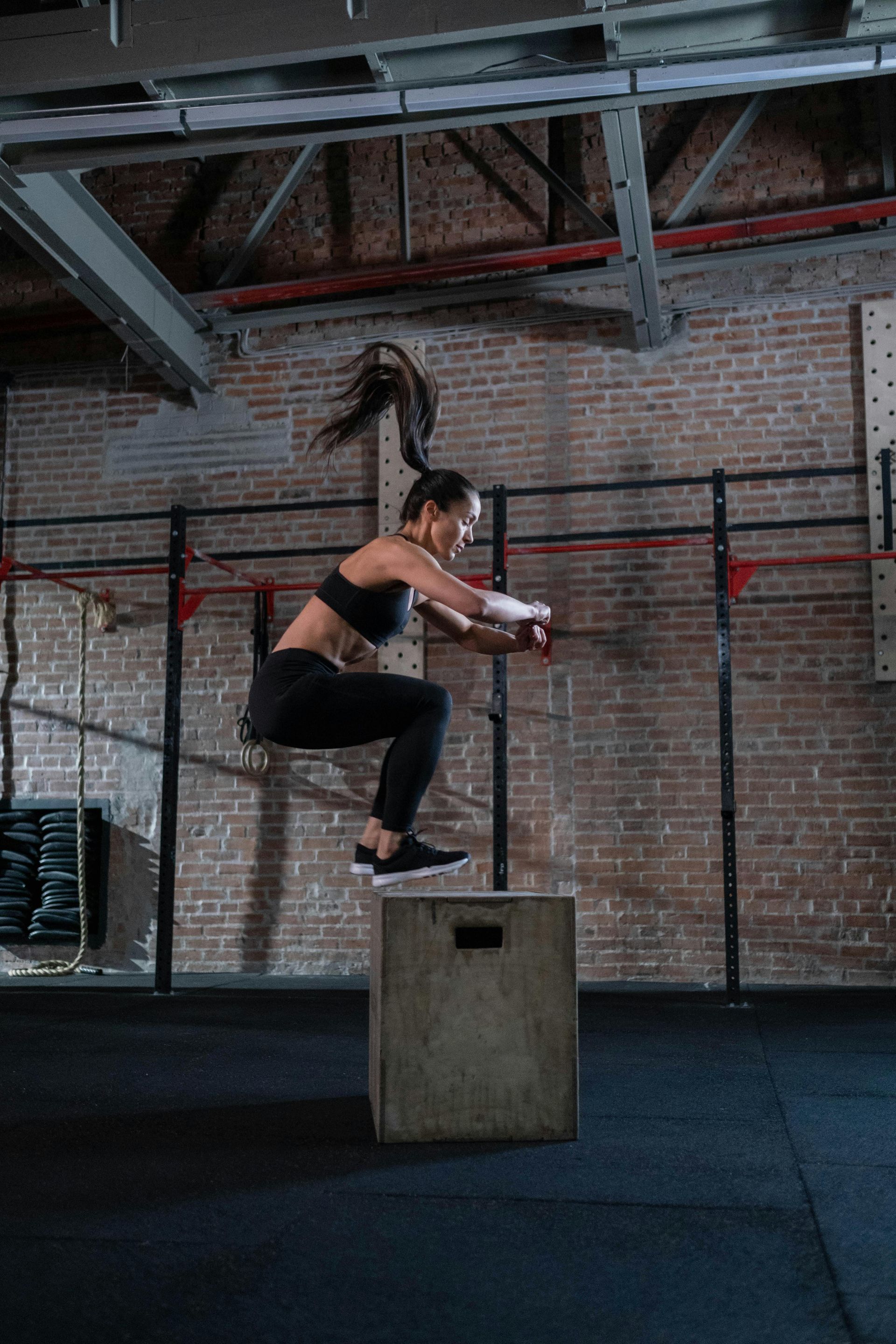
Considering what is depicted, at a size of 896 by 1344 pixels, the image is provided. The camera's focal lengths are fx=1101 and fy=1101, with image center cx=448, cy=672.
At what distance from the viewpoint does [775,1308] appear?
57.2 inches

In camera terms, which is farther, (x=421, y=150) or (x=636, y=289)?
(x=421, y=150)

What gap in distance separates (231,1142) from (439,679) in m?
3.85

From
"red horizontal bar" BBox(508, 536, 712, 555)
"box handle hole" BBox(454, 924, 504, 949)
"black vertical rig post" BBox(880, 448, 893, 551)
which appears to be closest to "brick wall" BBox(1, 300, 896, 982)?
"black vertical rig post" BBox(880, 448, 893, 551)

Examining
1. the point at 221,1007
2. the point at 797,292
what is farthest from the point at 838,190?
the point at 221,1007

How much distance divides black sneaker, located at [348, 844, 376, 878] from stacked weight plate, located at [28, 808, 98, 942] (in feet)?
11.3

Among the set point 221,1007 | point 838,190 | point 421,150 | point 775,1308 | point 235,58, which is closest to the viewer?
point 775,1308

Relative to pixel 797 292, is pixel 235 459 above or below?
below

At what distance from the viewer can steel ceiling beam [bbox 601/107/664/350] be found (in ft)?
15.1

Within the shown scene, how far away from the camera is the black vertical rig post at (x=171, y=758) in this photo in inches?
199

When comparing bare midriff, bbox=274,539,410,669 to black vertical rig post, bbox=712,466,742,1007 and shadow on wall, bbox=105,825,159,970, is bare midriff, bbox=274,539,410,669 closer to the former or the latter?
black vertical rig post, bbox=712,466,742,1007

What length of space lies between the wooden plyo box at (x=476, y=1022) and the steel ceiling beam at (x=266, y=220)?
486 cm

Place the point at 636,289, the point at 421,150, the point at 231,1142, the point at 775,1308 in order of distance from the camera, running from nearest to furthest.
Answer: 1. the point at 775,1308
2. the point at 231,1142
3. the point at 636,289
4. the point at 421,150

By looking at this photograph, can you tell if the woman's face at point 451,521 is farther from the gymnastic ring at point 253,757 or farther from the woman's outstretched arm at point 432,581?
the gymnastic ring at point 253,757

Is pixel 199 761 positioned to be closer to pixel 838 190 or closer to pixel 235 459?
pixel 235 459
